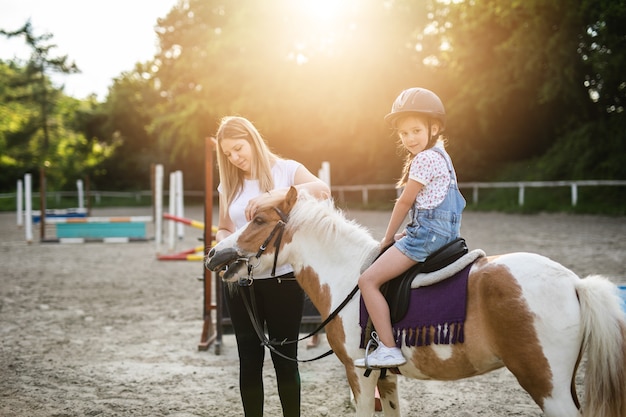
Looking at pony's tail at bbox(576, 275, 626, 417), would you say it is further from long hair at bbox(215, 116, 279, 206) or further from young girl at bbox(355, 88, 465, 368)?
long hair at bbox(215, 116, 279, 206)

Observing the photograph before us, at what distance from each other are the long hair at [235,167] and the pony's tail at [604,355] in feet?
5.58

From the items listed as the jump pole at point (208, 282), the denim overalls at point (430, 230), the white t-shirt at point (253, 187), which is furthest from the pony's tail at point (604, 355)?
the jump pole at point (208, 282)

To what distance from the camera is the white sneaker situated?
244 centimetres

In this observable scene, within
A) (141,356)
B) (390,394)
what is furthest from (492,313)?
(141,356)

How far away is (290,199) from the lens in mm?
2730

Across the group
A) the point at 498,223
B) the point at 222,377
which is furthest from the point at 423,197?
the point at 498,223

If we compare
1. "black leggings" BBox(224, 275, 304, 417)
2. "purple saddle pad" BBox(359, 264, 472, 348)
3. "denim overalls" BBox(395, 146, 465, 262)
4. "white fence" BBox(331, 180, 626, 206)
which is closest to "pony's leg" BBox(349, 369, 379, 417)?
"purple saddle pad" BBox(359, 264, 472, 348)

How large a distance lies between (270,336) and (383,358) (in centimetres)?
78

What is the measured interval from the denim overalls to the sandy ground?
1.70 meters

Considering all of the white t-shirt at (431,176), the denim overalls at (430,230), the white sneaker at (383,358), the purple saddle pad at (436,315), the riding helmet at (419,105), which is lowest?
the white sneaker at (383,358)

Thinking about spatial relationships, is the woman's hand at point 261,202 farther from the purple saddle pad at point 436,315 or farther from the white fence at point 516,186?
the white fence at point 516,186

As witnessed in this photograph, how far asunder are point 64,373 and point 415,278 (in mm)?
3466

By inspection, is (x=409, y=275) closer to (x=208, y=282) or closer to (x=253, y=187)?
(x=253, y=187)

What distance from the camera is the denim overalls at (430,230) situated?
247cm
